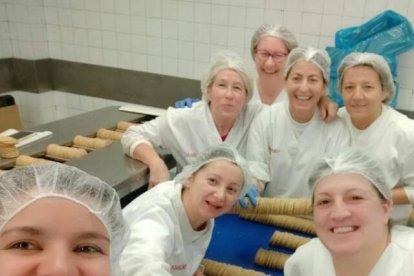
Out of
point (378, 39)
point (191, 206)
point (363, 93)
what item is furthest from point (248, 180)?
point (378, 39)

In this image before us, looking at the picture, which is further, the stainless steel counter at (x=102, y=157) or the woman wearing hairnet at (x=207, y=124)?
the woman wearing hairnet at (x=207, y=124)

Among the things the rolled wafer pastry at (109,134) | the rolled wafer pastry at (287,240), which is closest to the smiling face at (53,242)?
the rolled wafer pastry at (287,240)

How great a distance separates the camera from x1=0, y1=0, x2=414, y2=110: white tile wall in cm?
262

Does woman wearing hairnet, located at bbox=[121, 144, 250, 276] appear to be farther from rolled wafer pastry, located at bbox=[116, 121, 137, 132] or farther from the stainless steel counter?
rolled wafer pastry, located at bbox=[116, 121, 137, 132]

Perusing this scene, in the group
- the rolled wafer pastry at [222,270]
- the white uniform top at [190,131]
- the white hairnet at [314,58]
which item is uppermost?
the white hairnet at [314,58]

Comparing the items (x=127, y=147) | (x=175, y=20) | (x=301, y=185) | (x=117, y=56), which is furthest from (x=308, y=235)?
(x=117, y=56)

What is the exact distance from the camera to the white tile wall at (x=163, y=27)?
8.59 ft

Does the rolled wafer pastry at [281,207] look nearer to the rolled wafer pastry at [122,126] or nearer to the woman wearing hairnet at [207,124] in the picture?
the woman wearing hairnet at [207,124]

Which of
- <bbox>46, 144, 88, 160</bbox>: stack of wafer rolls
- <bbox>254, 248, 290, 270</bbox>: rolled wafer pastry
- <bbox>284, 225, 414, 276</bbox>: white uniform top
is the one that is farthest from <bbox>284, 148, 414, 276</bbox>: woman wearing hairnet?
<bbox>46, 144, 88, 160</bbox>: stack of wafer rolls

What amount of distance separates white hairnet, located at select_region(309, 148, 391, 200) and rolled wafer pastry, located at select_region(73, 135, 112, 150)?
1140mm

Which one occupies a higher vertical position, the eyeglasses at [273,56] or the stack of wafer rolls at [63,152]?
the eyeglasses at [273,56]

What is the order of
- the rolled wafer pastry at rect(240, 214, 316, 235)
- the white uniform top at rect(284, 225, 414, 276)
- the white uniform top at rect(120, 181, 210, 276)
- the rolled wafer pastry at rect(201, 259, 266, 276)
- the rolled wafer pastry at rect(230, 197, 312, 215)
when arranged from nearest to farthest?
1. the white uniform top at rect(120, 181, 210, 276)
2. the white uniform top at rect(284, 225, 414, 276)
3. the rolled wafer pastry at rect(201, 259, 266, 276)
4. the rolled wafer pastry at rect(230, 197, 312, 215)
5. the rolled wafer pastry at rect(240, 214, 316, 235)

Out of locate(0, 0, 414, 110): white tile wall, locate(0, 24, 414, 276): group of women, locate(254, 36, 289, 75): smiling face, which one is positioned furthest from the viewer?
locate(0, 0, 414, 110): white tile wall

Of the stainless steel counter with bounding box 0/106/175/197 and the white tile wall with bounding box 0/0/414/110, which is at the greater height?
the white tile wall with bounding box 0/0/414/110
